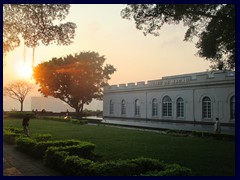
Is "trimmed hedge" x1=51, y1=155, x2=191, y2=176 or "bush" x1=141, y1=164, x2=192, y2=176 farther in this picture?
"trimmed hedge" x1=51, y1=155, x2=191, y2=176

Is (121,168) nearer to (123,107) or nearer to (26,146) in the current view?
(26,146)

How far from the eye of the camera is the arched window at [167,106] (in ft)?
113

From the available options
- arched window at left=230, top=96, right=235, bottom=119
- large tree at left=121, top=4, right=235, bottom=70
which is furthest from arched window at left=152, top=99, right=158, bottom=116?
large tree at left=121, top=4, right=235, bottom=70

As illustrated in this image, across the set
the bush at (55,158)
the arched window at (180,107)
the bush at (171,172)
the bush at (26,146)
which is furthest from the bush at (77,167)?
the arched window at (180,107)

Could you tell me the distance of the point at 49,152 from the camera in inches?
435

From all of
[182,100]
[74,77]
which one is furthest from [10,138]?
[74,77]

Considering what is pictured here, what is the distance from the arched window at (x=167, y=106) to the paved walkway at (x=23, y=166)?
905 inches

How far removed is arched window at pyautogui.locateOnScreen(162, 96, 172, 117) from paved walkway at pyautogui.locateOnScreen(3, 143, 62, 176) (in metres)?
23.0

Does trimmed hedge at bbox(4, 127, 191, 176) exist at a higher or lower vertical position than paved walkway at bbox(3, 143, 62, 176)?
higher

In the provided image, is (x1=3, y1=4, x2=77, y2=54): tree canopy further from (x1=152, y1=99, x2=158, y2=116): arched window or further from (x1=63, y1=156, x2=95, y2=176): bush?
(x1=152, y1=99, x2=158, y2=116): arched window

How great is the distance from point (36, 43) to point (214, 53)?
9329mm

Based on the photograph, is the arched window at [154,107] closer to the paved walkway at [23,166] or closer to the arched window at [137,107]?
the arched window at [137,107]

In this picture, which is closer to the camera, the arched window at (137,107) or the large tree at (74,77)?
the arched window at (137,107)

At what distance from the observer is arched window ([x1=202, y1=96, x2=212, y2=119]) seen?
2967cm
